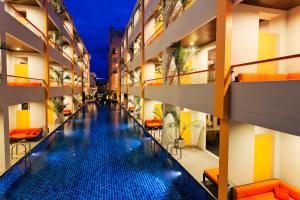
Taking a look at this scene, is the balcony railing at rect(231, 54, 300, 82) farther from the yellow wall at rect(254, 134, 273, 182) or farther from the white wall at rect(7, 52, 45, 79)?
the white wall at rect(7, 52, 45, 79)

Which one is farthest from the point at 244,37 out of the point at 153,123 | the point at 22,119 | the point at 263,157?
the point at 22,119

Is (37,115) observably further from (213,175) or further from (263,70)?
(263,70)

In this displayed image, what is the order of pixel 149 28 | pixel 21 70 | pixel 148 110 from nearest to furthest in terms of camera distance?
pixel 21 70
pixel 149 28
pixel 148 110

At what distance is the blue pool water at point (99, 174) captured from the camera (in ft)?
24.1

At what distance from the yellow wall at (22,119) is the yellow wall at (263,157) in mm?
14021

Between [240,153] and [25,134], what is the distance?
39.6 feet

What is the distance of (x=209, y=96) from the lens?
22.4 ft

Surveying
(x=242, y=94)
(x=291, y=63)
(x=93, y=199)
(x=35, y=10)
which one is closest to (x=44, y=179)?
(x=93, y=199)

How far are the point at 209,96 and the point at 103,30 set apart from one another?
423ft

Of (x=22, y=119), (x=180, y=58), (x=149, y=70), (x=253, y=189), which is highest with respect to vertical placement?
(x=149, y=70)

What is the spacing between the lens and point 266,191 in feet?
21.1

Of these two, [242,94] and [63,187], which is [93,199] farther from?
[242,94]

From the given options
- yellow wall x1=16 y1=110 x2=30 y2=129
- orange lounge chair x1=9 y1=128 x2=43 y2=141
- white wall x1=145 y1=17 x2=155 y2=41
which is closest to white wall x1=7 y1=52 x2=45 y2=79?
yellow wall x1=16 y1=110 x2=30 y2=129

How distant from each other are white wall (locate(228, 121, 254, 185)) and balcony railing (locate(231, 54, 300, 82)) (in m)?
1.30
